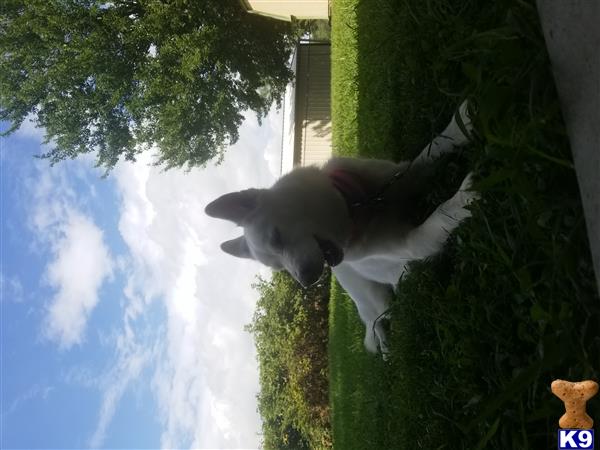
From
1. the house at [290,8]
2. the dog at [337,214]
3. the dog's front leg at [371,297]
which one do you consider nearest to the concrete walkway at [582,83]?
the dog at [337,214]

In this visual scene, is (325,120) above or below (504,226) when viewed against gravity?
below

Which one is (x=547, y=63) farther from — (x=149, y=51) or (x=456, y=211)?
(x=149, y=51)

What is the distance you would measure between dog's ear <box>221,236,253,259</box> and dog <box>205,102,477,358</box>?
0.40 feet

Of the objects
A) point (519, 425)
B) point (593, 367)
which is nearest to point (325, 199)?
point (519, 425)

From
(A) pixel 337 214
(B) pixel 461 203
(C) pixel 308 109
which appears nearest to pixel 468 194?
(B) pixel 461 203

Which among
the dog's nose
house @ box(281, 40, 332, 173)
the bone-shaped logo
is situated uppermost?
the bone-shaped logo

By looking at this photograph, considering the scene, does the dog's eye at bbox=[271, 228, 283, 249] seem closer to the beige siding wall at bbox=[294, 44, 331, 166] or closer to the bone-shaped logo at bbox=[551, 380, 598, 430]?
the bone-shaped logo at bbox=[551, 380, 598, 430]

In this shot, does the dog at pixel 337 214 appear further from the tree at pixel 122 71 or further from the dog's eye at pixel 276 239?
the tree at pixel 122 71

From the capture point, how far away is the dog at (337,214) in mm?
3273

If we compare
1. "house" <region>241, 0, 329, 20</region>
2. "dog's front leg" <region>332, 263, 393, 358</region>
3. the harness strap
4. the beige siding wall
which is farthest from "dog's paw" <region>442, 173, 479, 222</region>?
"house" <region>241, 0, 329, 20</region>

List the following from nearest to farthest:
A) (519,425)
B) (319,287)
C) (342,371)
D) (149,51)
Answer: (519,425) → (342,371) → (319,287) → (149,51)

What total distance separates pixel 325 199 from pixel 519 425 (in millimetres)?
1873

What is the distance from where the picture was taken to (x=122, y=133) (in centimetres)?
1639

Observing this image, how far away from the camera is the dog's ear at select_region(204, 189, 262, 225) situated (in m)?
3.68
